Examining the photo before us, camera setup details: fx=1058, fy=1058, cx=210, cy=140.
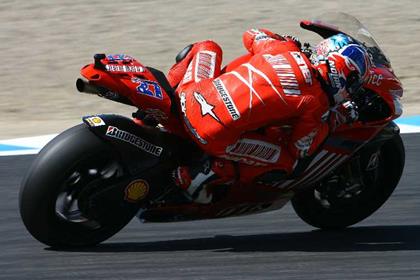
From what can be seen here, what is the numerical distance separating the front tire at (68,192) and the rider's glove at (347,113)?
113 cm

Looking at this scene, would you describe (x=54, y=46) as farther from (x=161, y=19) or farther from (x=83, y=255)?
(x=83, y=255)

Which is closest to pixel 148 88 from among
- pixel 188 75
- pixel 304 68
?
A: pixel 188 75

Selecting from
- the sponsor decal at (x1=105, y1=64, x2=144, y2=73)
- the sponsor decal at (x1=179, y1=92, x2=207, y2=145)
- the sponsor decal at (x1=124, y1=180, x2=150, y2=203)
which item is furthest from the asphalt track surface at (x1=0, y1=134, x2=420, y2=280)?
the sponsor decal at (x1=105, y1=64, x2=144, y2=73)

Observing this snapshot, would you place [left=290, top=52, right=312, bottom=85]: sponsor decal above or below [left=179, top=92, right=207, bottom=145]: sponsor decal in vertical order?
above

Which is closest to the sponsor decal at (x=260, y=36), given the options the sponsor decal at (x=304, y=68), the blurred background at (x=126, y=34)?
the sponsor decal at (x=304, y=68)

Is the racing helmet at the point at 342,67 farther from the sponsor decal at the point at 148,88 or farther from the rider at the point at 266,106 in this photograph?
the sponsor decal at the point at 148,88

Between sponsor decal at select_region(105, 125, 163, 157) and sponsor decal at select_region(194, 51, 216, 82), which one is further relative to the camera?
sponsor decal at select_region(194, 51, 216, 82)

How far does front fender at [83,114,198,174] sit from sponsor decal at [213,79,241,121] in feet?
1.26

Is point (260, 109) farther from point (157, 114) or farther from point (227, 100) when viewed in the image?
point (157, 114)

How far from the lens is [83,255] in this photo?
5.27 m

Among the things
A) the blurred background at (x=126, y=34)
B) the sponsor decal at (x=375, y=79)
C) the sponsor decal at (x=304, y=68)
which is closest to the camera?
the sponsor decal at (x=304, y=68)

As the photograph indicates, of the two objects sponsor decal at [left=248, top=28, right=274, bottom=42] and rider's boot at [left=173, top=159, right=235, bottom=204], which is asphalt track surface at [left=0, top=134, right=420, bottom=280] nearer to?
rider's boot at [left=173, top=159, right=235, bottom=204]

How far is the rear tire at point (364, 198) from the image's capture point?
5.87 m

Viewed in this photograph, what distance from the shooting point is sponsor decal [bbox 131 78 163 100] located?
16.7 ft
